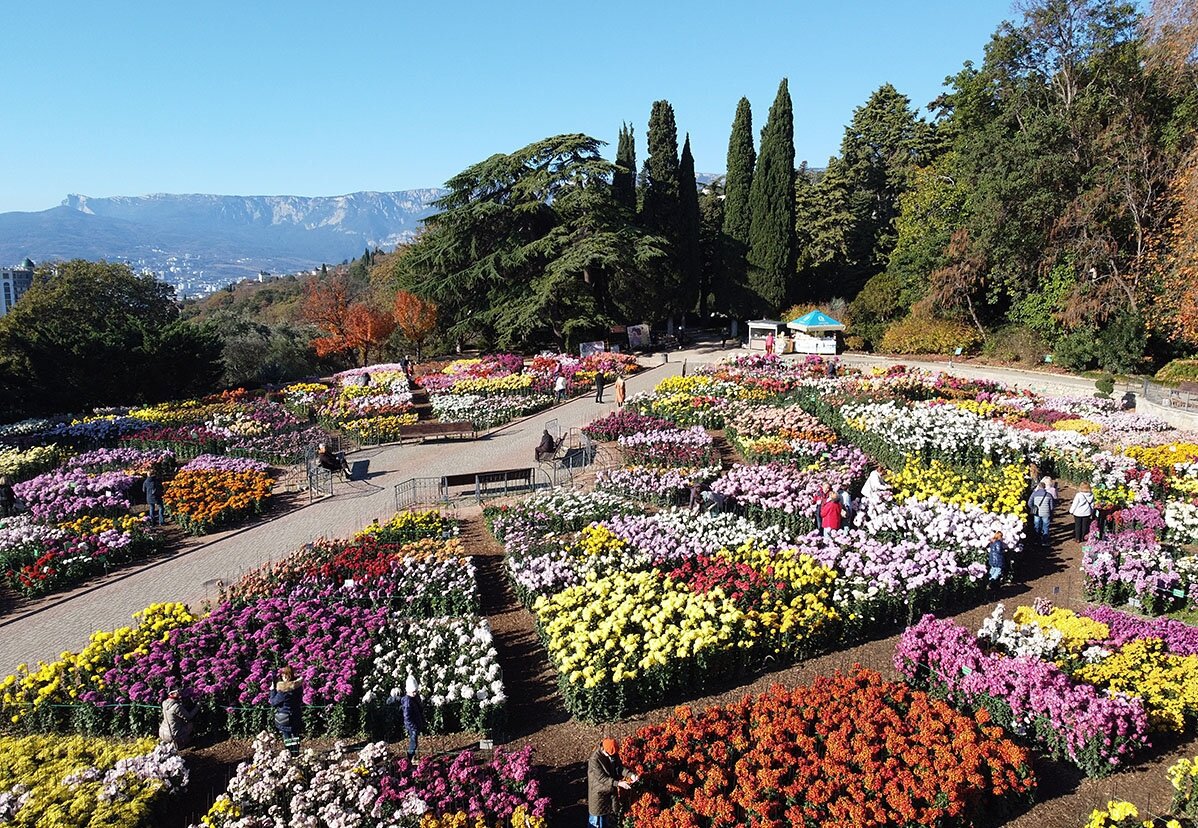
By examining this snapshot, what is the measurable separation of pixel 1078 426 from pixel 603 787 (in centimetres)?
1646

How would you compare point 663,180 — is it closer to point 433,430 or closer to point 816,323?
point 816,323

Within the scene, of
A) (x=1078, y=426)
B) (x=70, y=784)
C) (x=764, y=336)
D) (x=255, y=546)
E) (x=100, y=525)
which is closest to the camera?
(x=70, y=784)

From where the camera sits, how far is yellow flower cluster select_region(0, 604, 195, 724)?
27.1 feet

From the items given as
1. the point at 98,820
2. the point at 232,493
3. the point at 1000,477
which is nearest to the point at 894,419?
the point at 1000,477

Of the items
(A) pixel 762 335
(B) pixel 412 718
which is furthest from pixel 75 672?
(A) pixel 762 335

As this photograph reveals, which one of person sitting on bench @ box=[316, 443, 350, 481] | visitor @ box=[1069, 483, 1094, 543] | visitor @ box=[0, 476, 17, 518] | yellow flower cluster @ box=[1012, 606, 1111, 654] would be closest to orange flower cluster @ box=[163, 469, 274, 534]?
person sitting on bench @ box=[316, 443, 350, 481]

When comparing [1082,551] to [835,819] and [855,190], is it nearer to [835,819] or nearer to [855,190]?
[835,819]

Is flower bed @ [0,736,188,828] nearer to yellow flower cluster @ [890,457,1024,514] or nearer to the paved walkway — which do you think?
the paved walkway

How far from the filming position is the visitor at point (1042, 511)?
1228 centimetres

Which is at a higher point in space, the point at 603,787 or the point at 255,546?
the point at 603,787

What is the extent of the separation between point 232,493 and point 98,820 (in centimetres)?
949

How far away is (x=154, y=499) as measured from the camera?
582 inches

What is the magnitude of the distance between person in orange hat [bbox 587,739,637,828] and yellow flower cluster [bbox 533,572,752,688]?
4.75 ft

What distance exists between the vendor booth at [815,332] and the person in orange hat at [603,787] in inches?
1138
